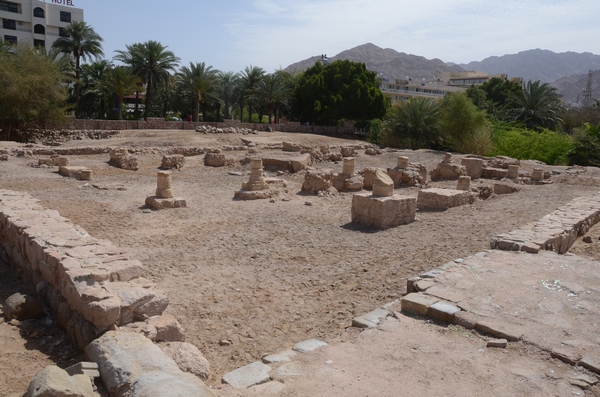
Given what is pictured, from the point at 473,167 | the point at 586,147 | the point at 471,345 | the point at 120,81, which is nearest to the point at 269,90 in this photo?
the point at 120,81

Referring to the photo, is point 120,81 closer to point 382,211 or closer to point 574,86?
point 382,211

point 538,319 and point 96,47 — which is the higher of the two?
point 96,47

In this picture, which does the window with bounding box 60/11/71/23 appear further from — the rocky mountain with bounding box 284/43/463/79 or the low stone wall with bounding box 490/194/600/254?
the rocky mountain with bounding box 284/43/463/79

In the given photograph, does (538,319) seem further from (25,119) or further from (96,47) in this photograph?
(96,47)

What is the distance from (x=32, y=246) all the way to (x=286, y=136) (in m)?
26.9

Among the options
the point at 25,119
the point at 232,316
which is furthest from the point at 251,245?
the point at 25,119

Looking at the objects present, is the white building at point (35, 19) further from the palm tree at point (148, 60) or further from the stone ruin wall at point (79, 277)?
the stone ruin wall at point (79, 277)

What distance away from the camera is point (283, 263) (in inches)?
302

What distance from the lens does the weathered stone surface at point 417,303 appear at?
197 inches

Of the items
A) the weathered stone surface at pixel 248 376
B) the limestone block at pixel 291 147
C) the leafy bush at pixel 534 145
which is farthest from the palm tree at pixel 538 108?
the weathered stone surface at pixel 248 376

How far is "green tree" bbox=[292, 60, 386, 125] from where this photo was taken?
129ft

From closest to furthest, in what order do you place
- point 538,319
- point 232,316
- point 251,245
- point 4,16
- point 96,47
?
point 538,319 → point 232,316 → point 251,245 → point 96,47 → point 4,16

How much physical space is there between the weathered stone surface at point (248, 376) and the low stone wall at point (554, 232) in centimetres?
491

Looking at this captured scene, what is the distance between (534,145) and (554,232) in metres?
21.6
